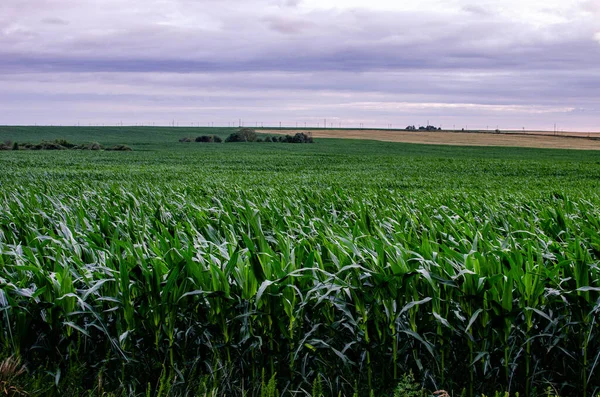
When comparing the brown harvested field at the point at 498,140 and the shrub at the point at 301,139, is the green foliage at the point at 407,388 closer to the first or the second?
the shrub at the point at 301,139

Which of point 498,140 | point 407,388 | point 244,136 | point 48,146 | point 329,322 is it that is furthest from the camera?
point 498,140

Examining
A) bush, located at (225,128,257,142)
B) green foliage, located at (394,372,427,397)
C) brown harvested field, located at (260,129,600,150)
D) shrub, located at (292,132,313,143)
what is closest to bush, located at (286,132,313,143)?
shrub, located at (292,132,313,143)

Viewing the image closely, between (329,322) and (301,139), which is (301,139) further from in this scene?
(329,322)

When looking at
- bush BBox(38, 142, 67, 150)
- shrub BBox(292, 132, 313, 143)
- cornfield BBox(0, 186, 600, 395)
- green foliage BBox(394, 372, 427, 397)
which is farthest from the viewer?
shrub BBox(292, 132, 313, 143)

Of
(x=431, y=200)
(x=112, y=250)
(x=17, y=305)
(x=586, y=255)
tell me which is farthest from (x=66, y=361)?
(x=431, y=200)

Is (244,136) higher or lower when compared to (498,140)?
lower

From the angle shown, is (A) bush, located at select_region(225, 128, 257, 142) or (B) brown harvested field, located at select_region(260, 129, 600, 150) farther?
(A) bush, located at select_region(225, 128, 257, 142)

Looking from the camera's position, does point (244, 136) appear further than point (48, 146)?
Yes

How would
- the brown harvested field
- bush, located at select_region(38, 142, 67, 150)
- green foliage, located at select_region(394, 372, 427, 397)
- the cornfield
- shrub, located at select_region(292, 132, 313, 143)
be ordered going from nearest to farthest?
1. green foliage, located at select_region(394, 372, 427, 397)
2. the cornfield
3. bush, located at select_region(38, 142, 67, 150)
4. the brown harvested field
5. shrub, located at select_region(292, 132, 313, 143)

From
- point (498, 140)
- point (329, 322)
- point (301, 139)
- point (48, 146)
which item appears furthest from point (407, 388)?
point (498, 140)

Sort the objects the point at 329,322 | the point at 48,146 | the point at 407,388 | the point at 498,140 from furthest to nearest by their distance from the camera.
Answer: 1. the point at 498,140
2. the point at 48,146
3. the point at 329,322
4. the point at 407,388

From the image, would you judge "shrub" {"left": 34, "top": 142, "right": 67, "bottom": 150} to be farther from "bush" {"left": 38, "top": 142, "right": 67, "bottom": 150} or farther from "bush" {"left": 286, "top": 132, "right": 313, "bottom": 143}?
"bush" {"left": 286, "top": 132, "right": 313, "bottom": 143}

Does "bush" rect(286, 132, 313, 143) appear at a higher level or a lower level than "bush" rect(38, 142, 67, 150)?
higher

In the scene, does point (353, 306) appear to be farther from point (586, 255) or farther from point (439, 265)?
point (586, 255)
